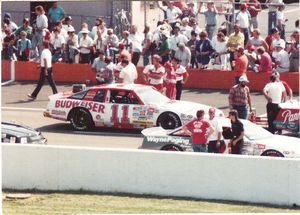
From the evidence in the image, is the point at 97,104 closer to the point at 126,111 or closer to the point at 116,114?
the point at 116,114

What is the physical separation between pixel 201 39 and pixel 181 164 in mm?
11684

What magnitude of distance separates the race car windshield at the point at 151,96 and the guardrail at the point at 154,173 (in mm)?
5941

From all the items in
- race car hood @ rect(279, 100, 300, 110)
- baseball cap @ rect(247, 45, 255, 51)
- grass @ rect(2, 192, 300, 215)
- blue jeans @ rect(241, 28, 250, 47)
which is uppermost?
blue jeans @ rect(241, 28, 250, 47)

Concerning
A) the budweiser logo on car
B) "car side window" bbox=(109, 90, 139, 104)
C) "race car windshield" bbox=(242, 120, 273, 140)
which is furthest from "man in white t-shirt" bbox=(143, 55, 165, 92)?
"race car windshield" bbox=(242, 120, 273, 140)

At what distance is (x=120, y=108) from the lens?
900 inches

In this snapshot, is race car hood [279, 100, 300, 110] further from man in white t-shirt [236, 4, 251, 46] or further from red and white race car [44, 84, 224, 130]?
man in white t-shirt [236, 4, 251, 46]

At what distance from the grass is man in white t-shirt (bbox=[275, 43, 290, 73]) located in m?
10.9

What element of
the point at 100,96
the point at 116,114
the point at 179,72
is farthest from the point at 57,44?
the point at 116,114

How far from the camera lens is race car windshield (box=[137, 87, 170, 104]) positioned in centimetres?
2268

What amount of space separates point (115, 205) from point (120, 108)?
23.4 ft

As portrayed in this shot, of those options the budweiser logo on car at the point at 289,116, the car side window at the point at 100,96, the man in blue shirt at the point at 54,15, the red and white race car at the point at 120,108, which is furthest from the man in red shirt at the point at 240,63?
the man in blue shirt at the point at 54,15

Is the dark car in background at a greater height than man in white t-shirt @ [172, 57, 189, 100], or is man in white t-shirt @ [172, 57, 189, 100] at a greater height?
man in white t-shirt @ [172, 57, 189, 100]

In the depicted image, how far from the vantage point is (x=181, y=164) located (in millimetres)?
16266

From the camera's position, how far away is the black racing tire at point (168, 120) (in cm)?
2219
